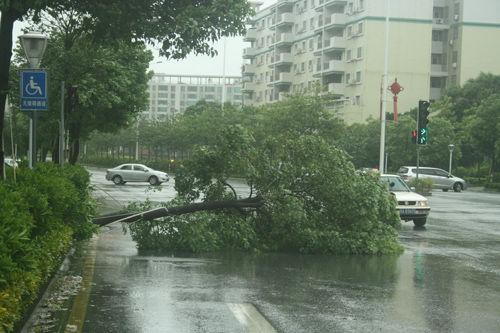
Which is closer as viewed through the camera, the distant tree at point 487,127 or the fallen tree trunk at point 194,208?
the fallen tree trunk at point 194,208

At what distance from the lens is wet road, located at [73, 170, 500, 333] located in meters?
7.31

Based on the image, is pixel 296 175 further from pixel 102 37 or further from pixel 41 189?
pixel 41 189

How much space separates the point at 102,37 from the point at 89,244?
177 inches

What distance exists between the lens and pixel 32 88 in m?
12.7

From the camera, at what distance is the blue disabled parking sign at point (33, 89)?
12602 millimetres

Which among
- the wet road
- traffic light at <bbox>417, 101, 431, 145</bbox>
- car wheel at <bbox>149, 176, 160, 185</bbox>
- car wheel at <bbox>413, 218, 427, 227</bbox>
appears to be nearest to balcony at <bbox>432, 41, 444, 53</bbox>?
car wheel at <bbox>149, 176, 160, 185</bbox>

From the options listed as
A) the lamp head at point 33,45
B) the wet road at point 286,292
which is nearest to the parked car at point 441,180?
the wet road at point 286,292

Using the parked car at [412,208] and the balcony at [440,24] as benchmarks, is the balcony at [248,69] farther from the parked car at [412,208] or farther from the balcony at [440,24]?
the parked car at [412,208]

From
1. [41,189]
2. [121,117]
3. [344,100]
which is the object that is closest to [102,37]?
[41,189]

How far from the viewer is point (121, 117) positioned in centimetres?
2705

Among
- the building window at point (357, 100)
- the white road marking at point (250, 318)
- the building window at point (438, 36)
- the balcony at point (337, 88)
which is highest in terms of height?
the building window at point (438, 36)

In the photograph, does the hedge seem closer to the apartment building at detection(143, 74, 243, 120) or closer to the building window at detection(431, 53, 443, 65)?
the building window at detection(431, 53, 443, 65)

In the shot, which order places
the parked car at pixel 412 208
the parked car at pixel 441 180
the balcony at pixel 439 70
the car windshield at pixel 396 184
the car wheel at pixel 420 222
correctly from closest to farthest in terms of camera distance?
1. the parked car at pixel 412 208
2. the car wheel at pixel 420 222
3. the car windshield at pixel 396 184
4. the parked car at pixel 441 180
5. the balcony at pixel 439 70

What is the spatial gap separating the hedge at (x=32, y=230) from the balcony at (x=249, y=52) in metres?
97.9
